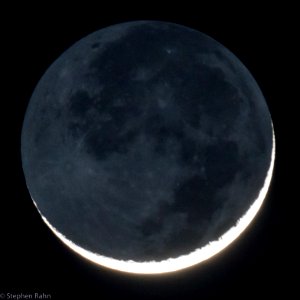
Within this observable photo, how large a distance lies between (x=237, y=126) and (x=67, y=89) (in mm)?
3479

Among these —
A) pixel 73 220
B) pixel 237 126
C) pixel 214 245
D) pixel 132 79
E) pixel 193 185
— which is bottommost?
pixel 214 245

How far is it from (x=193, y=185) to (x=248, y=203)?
1369mm

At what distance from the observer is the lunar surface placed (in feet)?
24.5

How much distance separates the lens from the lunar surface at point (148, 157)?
7480 millimetres

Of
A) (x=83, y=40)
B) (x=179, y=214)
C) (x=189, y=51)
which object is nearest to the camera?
(x=179, y=214)

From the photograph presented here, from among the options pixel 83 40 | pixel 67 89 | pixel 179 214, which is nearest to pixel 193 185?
pixel 179 214

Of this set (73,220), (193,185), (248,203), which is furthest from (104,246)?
(248,203)

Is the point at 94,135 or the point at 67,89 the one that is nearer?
the point at 94,135

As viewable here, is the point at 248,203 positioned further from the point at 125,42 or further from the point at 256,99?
the point at 125,42

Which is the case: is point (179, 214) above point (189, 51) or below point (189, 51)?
below

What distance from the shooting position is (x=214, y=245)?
8.00 meters

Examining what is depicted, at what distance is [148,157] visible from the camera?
294 inches

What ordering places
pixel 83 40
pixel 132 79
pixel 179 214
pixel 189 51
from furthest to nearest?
pixel 83 40
pixel 189 51
pixel 132 79
pixel 179 214

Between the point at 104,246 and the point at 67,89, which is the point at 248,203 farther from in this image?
the point at 67,89
